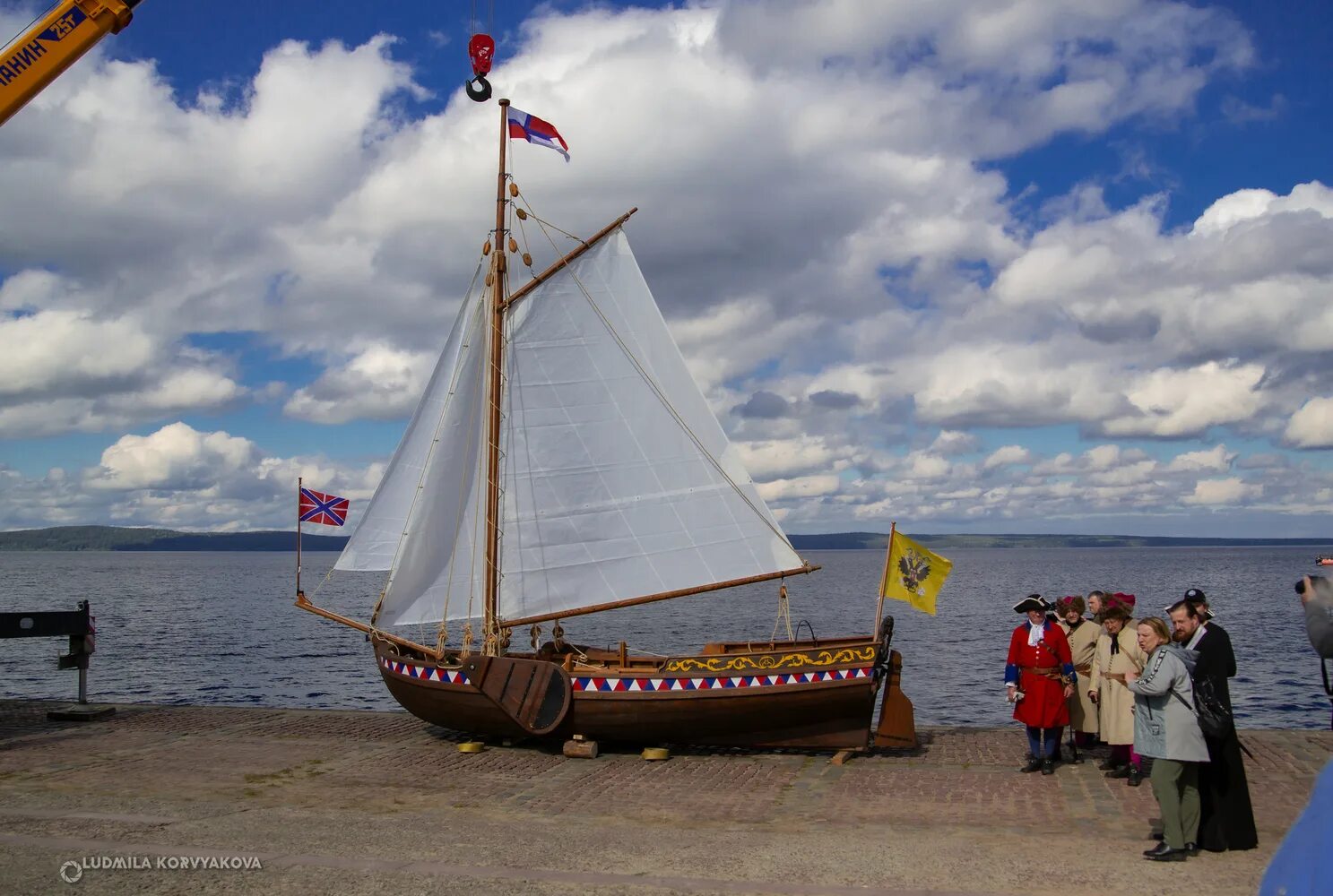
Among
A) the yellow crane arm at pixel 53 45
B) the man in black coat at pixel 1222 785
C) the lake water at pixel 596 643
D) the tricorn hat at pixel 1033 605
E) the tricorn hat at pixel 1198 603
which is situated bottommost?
the lake water at pixel 596 643

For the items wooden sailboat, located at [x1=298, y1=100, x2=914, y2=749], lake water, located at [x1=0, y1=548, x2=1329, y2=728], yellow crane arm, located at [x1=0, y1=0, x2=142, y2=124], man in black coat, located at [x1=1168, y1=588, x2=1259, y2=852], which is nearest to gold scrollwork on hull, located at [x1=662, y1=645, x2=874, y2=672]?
wooden sailboat, located at [x1=298, y1=100, x2=914, y2=749]

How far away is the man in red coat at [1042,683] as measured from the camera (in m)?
11.8

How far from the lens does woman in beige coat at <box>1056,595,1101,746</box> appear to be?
499 inches

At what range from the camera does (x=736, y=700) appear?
1389cm

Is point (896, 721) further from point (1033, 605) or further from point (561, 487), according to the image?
point (561, 487)

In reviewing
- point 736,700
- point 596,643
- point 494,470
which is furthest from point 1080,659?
point 596,643

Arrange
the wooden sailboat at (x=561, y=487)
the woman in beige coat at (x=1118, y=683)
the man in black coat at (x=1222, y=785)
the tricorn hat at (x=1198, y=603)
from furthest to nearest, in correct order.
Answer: the wooden sailboat at (x=561, y=487) → the woman in beige coat at (x=1118, y=683) → the tricorn hat at (x=1198, y=603) → the man in black coat at (x=1222, y=785)

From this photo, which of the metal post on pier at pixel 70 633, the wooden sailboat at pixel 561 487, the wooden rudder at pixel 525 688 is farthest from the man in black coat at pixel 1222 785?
the metal post on pier at pixel 70 633

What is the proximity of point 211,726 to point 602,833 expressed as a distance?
8.98 metres

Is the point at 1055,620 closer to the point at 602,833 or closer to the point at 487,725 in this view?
the point at 602,833

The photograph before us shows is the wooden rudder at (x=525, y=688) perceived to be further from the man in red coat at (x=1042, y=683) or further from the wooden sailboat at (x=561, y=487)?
the man in red coat at (x=1042, y=683)

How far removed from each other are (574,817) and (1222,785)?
5.80 meters

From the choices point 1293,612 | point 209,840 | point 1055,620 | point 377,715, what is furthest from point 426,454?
point 1293,612

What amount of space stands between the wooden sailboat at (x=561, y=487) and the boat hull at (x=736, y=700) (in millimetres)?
810
